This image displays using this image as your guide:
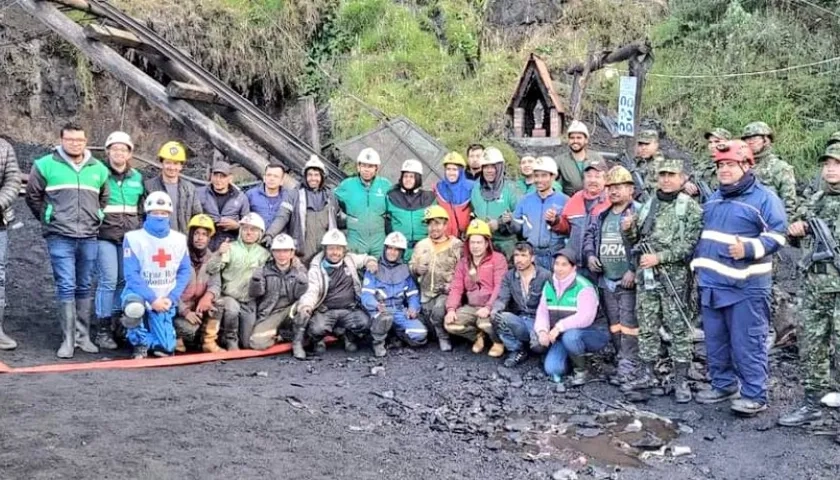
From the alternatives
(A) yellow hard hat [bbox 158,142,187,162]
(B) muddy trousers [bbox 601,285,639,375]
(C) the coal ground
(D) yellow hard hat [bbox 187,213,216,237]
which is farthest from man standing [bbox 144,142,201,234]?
(B) muddy trousers [bbox 601,285,639,375]

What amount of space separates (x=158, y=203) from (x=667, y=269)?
463cm

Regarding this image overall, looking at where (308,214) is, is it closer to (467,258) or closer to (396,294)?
(396,294)

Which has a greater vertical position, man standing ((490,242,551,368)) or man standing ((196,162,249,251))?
man standing ((196,162,249,251))

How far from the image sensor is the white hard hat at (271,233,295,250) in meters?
7.86

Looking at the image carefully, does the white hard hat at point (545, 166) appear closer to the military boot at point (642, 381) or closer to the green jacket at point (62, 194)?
the military boot at point (642, 381)

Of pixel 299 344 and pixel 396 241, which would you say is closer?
pixel 299 344

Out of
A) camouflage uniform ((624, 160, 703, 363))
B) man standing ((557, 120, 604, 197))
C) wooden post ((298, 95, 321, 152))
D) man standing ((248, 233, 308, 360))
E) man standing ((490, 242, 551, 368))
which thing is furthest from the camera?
wooden post ((298, 95, 321, 152))

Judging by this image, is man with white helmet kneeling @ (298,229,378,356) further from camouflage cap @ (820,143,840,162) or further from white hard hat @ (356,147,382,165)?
camouflage cap @ (820,143,840,162)

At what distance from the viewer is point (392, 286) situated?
325 inches

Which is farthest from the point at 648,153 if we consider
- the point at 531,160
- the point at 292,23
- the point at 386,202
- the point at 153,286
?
the point at 292,23

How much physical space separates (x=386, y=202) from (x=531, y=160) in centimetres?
163

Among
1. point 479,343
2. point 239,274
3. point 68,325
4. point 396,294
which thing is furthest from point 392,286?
point 68,325

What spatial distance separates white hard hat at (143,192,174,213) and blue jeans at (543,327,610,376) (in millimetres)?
3844

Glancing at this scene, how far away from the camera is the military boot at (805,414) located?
5.97 metres
